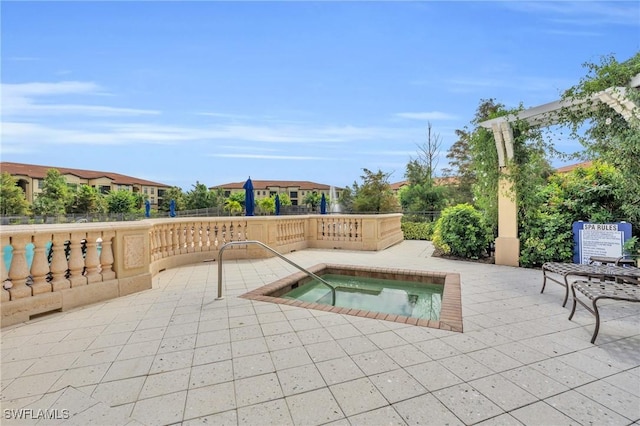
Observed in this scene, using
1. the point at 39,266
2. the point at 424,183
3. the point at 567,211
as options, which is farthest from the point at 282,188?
the point at 39,266

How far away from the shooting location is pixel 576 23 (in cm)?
590

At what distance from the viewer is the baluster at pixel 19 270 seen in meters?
3.36

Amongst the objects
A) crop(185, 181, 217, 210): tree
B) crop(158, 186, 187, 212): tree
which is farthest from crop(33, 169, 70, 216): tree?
crop(185, 181, 217, 210): tree

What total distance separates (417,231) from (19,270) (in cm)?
1162

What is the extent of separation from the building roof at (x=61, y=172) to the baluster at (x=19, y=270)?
164ft

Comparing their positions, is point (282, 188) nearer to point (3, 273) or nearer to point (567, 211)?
point (567, 211)

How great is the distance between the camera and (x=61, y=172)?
158ft

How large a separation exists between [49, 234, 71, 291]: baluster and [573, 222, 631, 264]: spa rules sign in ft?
27.7

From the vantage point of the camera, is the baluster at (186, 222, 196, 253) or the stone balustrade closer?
the stone balustrade

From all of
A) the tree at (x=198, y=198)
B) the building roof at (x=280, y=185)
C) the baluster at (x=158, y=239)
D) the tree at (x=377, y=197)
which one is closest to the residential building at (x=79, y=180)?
the building roof at (x=280, y=185)

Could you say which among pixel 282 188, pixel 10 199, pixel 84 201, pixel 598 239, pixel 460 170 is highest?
pixel 282 188

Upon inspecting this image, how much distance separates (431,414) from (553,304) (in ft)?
10.4

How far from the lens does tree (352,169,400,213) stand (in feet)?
65.7

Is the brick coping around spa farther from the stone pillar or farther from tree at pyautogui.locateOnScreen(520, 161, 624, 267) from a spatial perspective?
tree at pyautogui.locateOnScreen(520, 161, 624, 267)
